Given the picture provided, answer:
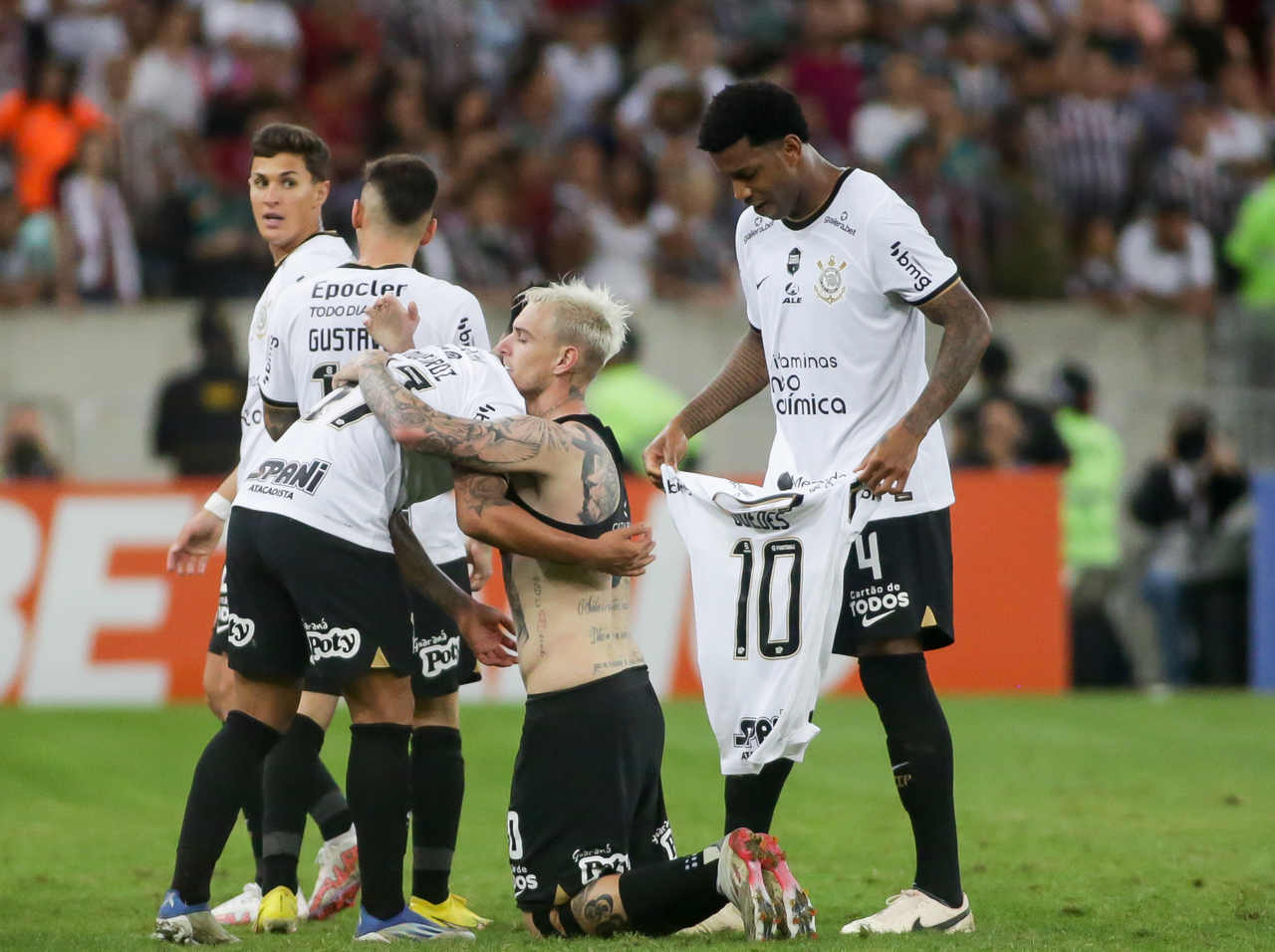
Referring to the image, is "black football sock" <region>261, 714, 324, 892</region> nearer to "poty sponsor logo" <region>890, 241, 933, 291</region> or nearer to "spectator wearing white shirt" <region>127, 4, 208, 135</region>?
"poty sponsor logo" <region>890, 241, 933, 291</region>

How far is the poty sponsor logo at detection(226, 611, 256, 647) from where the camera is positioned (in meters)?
5.82

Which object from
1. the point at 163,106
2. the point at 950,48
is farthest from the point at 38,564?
the point at 950,48

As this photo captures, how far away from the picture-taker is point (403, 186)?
6.32 m

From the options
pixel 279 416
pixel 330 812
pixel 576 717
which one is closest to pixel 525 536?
pixel 576 717

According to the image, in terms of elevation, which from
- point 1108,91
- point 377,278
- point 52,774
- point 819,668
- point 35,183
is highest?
point 1108,91

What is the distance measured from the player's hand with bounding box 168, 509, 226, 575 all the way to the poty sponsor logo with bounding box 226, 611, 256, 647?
2.99ft

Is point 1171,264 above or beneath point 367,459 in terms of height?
A: above

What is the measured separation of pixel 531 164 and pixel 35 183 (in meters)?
3.88

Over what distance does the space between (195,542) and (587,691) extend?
1.80m

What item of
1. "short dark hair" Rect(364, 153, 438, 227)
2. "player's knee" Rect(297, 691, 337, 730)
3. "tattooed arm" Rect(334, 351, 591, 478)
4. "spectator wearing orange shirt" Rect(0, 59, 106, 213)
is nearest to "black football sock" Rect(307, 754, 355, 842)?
"player's knee" Rect(297, 691, 337, 730)

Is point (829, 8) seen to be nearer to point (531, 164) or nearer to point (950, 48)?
point (950, 48)

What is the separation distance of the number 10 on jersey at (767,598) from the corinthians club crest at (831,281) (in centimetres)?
77

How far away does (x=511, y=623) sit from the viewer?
5852 millimetres

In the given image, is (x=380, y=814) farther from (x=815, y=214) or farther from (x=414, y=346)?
(x=815, y=214)
